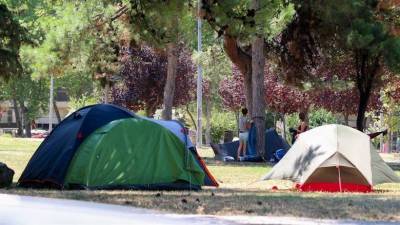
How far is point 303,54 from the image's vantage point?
2541cm

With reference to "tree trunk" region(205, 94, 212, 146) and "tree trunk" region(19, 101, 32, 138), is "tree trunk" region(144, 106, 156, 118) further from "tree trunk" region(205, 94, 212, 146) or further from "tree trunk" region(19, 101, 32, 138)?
"tree trunk" region(19, 101, 32, 138)

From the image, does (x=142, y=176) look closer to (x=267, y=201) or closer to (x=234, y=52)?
(x=267, y=201)

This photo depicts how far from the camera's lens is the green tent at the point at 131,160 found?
44.9ft

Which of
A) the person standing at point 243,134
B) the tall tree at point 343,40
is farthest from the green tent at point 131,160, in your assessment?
the person standing at point 243,134

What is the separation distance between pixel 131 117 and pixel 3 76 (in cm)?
380

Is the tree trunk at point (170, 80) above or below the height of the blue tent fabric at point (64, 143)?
above

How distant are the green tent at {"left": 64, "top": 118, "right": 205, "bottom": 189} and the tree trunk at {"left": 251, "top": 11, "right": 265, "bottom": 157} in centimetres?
969

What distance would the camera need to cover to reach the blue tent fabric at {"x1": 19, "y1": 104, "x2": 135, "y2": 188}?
45.7 feet

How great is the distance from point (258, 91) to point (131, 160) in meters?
10.5

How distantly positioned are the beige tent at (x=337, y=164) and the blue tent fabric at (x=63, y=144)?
144 inches

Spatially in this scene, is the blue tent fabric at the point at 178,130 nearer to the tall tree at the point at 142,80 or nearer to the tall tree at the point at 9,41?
the tall tree at the point at 9,41

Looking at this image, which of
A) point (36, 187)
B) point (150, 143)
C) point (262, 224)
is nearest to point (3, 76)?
point (36, 187)

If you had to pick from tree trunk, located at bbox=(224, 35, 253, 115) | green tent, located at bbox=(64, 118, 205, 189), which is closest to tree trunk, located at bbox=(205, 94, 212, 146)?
tree trunk, located at bbox=(224, 35, 253, 115)

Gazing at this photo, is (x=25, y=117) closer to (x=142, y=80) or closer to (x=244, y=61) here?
(x=142, y=80)
